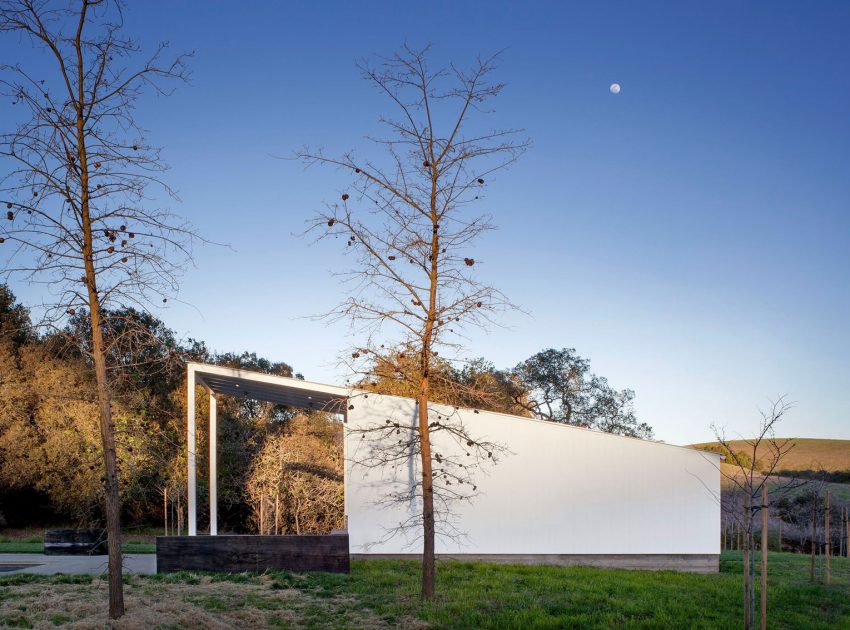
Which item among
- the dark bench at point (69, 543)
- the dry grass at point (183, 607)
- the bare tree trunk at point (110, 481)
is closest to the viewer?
the bare tree trunk at point (110, 481)

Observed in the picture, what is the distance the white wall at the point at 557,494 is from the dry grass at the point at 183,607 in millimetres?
3313

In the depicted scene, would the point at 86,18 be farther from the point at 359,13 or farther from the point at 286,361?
the point at 286,361

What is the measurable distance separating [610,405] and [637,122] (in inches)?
727

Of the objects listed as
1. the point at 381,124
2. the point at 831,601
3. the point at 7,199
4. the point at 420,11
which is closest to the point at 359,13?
the point at 420,11

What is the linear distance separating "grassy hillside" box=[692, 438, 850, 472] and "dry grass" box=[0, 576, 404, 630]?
1230 inches

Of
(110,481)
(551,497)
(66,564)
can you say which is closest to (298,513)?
(66,564)

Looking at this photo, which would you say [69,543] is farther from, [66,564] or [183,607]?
[183,607]

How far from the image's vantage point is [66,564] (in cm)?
1271

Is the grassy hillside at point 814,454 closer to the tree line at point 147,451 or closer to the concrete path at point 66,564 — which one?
the tree line at point 147,451

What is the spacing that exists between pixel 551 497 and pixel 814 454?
123 ft

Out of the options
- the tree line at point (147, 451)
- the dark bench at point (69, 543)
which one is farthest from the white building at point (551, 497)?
the tree line at point (147, 451)

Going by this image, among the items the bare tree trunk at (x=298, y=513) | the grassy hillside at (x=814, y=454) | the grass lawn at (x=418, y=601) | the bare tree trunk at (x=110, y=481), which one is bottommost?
the grassy hillside at (x=814, y=454)

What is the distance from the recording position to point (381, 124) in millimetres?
9625

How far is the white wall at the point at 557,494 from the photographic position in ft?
42.5
